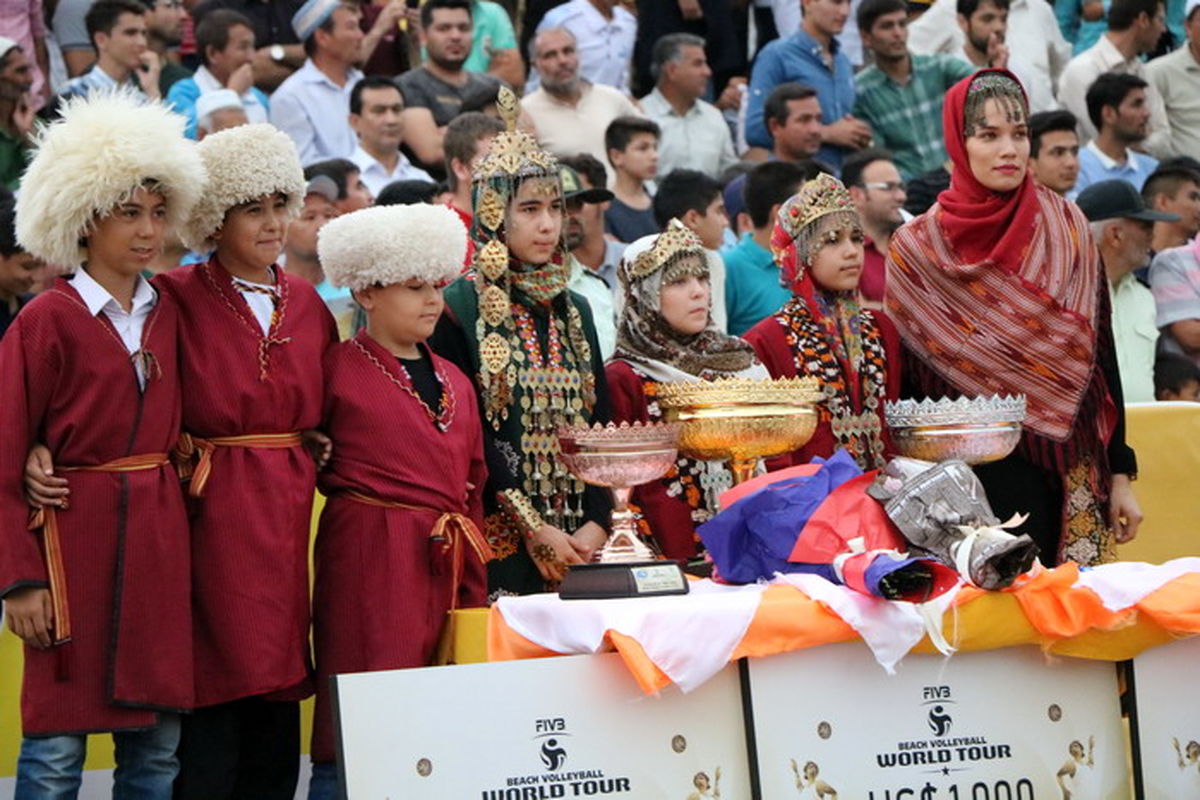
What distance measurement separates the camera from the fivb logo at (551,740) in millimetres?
4133

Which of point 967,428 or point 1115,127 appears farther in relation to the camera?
point 1115,127

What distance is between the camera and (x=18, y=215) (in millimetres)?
4742

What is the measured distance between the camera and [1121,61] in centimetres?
1177

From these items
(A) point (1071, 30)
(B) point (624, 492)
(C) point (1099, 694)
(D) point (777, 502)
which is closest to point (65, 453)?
(B) point (624, 492)

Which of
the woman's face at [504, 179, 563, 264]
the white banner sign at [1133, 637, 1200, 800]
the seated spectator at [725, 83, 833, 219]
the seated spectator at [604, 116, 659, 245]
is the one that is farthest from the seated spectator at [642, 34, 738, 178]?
the white banner sign at [1133, 637, 1200, 800]

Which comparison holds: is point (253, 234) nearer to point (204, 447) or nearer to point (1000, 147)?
point (204, 447)

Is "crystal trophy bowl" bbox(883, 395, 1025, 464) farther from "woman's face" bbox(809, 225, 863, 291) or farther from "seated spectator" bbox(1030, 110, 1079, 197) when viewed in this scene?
"seated spectator" bbox(1030, 110, 1079, 197)

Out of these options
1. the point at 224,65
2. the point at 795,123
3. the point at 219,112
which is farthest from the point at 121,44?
the point at 795,123

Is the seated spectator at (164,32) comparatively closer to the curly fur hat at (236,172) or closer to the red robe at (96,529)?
the curly fur hat at (236,172)

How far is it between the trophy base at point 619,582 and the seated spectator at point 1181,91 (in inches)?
327

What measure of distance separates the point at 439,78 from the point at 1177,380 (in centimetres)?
417

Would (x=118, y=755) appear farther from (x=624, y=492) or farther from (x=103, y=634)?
(x=624, y=492)

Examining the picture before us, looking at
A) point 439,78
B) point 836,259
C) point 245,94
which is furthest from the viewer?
point 439,78

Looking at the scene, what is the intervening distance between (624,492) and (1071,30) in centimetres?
994
